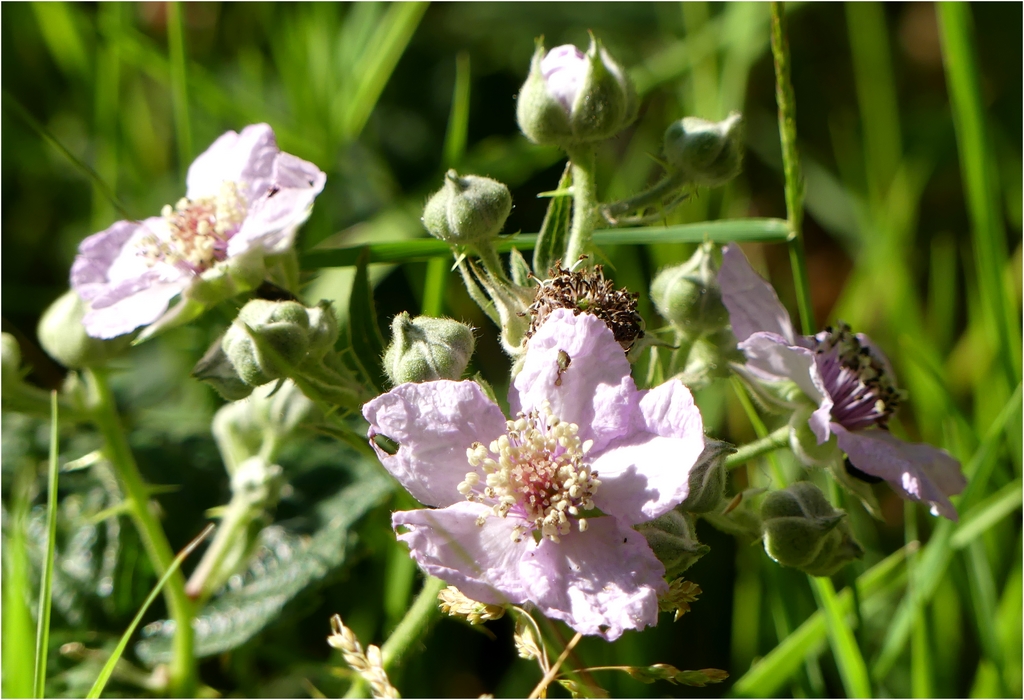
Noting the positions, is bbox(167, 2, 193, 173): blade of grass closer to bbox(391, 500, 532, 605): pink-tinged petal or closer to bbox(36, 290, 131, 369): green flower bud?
bbox(36, 290, 131, 369): green flower bud

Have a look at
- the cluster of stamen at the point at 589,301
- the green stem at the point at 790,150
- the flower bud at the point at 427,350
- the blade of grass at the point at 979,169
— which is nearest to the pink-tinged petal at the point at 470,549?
the flower bud at the point at 427,350

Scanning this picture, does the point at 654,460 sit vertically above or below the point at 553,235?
below

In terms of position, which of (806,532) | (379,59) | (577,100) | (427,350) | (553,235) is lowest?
(806,532)

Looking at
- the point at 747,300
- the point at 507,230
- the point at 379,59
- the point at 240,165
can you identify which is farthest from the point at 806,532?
the point at 379,59

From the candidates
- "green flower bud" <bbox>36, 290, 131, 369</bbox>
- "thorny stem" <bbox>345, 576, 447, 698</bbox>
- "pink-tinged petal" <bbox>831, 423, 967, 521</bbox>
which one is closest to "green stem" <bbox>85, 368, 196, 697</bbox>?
"green flower bud" <bbox>36, 290, 131, 369</bbox>

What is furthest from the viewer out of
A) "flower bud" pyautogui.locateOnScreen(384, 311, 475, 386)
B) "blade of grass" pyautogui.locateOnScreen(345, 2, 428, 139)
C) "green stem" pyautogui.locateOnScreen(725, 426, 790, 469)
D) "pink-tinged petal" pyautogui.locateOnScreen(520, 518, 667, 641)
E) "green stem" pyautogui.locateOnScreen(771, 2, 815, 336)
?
"blade of grass" pyautogui.locateOnScreen(345, 2, 428, 139)

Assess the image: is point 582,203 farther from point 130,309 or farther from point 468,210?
point 130,309
